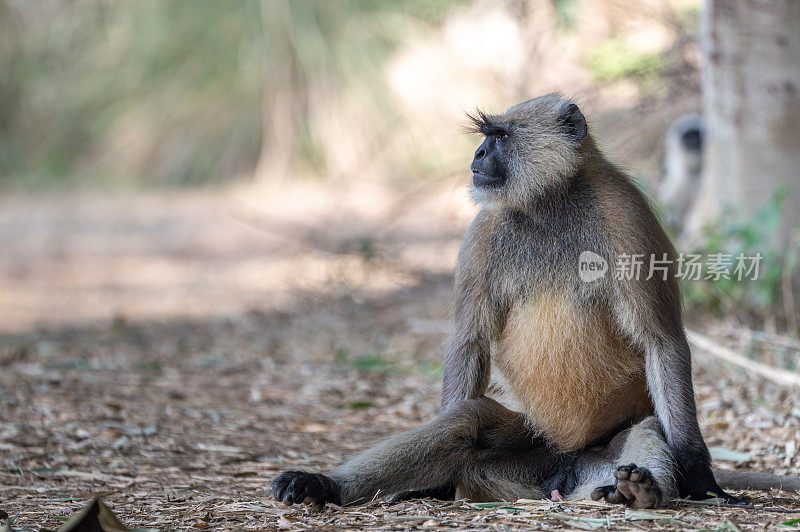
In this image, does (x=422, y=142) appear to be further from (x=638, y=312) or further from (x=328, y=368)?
(x=638, y=312)

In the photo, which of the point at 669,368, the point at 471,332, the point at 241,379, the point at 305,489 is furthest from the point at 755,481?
the point at 241,379

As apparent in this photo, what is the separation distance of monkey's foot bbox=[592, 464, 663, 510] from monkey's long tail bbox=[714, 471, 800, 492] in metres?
0.85

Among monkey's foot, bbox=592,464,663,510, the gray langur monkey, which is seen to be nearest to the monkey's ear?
the gray langur monkey

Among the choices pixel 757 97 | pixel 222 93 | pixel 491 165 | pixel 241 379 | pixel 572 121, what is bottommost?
pixel 241 379

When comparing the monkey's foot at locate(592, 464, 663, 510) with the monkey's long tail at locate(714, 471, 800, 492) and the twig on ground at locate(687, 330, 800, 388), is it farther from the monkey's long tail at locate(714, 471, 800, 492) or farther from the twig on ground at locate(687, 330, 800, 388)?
the twig on ground at locate(687, 330, 800, 388)

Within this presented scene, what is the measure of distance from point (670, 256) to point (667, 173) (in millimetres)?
6921

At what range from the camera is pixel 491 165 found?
13.9ft

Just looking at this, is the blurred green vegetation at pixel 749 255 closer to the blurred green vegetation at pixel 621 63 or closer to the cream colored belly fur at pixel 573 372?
the blurred green vegetation at pixel 621 63

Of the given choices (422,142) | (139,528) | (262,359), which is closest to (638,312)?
(139,528)

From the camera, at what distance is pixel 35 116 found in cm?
1992

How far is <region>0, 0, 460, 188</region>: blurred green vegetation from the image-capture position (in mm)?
17250

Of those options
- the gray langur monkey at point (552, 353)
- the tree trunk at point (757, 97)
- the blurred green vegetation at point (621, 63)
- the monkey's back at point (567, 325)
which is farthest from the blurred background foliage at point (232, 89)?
the monkey's back at point (567, 325)

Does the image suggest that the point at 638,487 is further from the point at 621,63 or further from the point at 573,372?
the point at 621,63

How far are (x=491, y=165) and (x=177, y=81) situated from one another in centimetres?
1481
